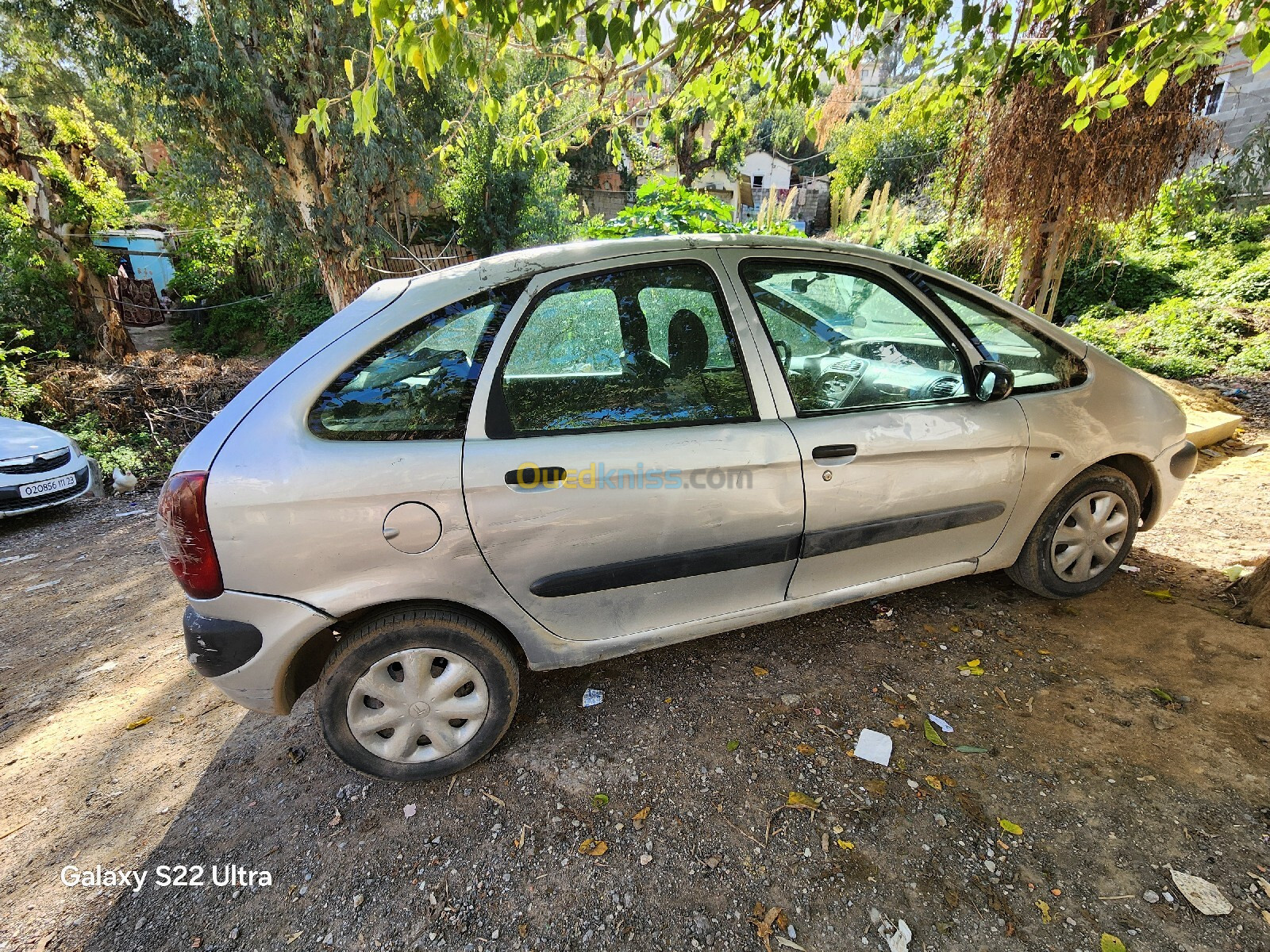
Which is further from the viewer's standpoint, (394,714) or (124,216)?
(124,216)

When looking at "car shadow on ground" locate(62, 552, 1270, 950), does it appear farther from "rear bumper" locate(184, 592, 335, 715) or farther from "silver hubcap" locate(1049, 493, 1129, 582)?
"rear bumper" locate(184, 592, 335, 715)

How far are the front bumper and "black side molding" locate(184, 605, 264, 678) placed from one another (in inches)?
181

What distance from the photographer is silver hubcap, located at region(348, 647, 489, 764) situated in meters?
1.89

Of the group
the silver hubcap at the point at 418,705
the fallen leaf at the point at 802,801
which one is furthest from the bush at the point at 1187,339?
the silver hubcap at the point at 418,705

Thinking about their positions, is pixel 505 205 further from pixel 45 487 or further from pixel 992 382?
pixel 992 382

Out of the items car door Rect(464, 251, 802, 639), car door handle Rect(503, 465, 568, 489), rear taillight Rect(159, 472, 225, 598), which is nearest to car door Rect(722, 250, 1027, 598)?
car door Rect(464, 251, 802, 639)

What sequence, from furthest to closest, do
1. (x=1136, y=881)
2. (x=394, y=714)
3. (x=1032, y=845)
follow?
1. (x=394, y=714)
2. (x=1032, y=845)
3. (x=1136, y=881)

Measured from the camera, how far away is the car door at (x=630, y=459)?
Result: 1.82 meters

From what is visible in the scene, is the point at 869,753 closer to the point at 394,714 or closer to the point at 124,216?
the point at 394,714

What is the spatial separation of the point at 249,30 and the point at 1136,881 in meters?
12.2

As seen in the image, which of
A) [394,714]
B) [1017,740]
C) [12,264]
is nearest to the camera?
[394,714]

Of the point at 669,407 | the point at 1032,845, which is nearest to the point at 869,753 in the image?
the point at 1032,845

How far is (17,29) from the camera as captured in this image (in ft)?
32.7

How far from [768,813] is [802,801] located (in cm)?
12
